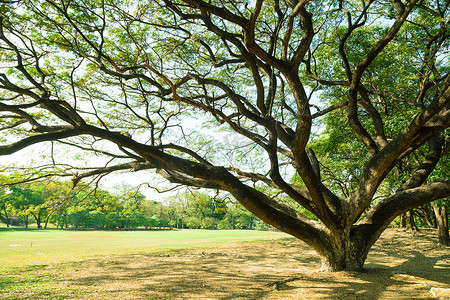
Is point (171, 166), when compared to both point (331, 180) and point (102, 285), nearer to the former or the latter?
point (102, 285)

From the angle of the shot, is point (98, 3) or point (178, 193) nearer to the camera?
point (98, 3)

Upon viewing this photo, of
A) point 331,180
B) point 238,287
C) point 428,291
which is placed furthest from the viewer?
point 331,180

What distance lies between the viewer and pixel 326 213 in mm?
5879

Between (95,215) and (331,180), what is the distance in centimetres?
4051

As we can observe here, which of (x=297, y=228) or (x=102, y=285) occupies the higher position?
(x=297, y=228)

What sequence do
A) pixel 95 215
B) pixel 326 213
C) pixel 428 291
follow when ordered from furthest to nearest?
pixel 95 215 < pixel 326 213 < pixel 428 291

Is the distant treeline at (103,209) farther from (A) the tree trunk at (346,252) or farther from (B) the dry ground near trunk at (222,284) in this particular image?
(A) the tree trunk at (346,252)

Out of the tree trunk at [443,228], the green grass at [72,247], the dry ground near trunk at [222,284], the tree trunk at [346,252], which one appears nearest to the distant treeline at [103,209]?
the green grass at [72,247]

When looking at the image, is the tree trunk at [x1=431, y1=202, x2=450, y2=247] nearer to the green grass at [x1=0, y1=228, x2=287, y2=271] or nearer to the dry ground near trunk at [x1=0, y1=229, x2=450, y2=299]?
the dry ground near trunk at [x1=0, y1=229, x2=450, y2=299]

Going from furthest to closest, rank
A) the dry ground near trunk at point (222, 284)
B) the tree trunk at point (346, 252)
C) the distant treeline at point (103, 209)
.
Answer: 1. the distant treeline at point (103, 209)
2. the tree trunk at point (346, 252)
3. the dry ground near trunk at point (222, 284)

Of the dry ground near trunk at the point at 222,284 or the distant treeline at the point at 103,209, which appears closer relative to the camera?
the dry ground near trunk at the point at 222,284

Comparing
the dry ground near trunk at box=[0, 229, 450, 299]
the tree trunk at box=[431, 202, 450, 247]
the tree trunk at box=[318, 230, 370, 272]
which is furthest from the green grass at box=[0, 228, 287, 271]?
the tree trunk at box=[431, 202, 450, 247]

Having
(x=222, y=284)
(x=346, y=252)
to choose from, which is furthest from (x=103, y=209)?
(x=346, y=252)

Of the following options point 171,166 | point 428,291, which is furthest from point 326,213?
point 171,166
